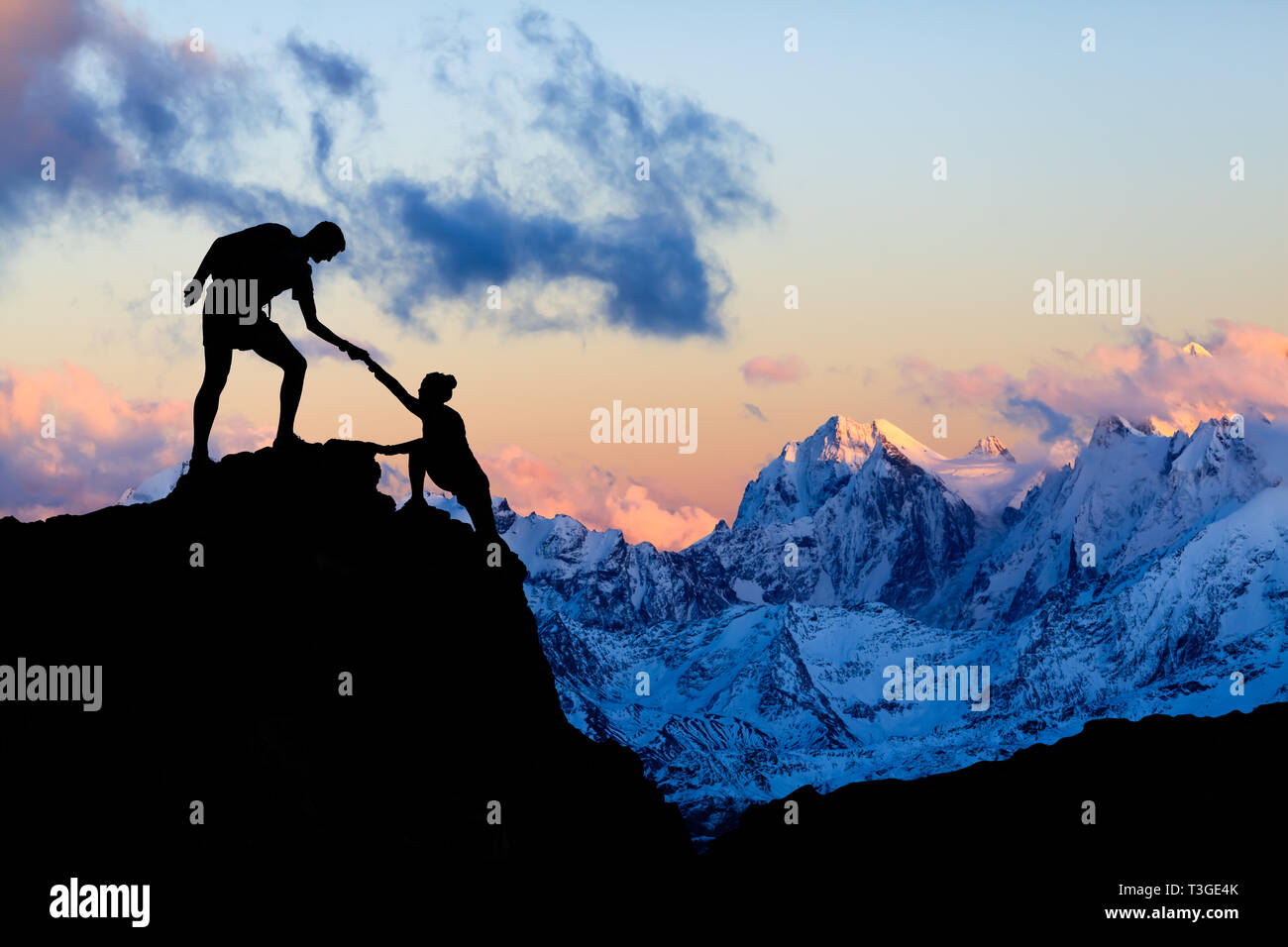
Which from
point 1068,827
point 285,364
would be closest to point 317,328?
point 285,364

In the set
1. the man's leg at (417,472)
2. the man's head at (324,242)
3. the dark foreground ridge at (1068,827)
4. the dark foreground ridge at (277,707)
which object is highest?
the man's head at (324,242)

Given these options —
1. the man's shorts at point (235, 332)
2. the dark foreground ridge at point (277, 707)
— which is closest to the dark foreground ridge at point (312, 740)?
the dark foreground ridge at point (277, 707)

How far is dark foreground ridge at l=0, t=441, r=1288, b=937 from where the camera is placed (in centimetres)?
2678

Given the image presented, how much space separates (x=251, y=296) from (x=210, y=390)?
1673 mm

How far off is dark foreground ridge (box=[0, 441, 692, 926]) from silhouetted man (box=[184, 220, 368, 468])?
4.46 ft

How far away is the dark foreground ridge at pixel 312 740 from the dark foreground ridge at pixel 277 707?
1.3 inches

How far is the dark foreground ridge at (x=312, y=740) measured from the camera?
26.8m

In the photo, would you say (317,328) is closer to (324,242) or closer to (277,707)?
(324,242)

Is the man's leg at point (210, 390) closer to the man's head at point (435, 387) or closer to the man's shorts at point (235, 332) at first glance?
the man's shorts at point (235, 332)

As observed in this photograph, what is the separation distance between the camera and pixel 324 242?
3130 centimetres

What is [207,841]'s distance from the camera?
26.7m

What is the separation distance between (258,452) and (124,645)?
4692 millimetres
